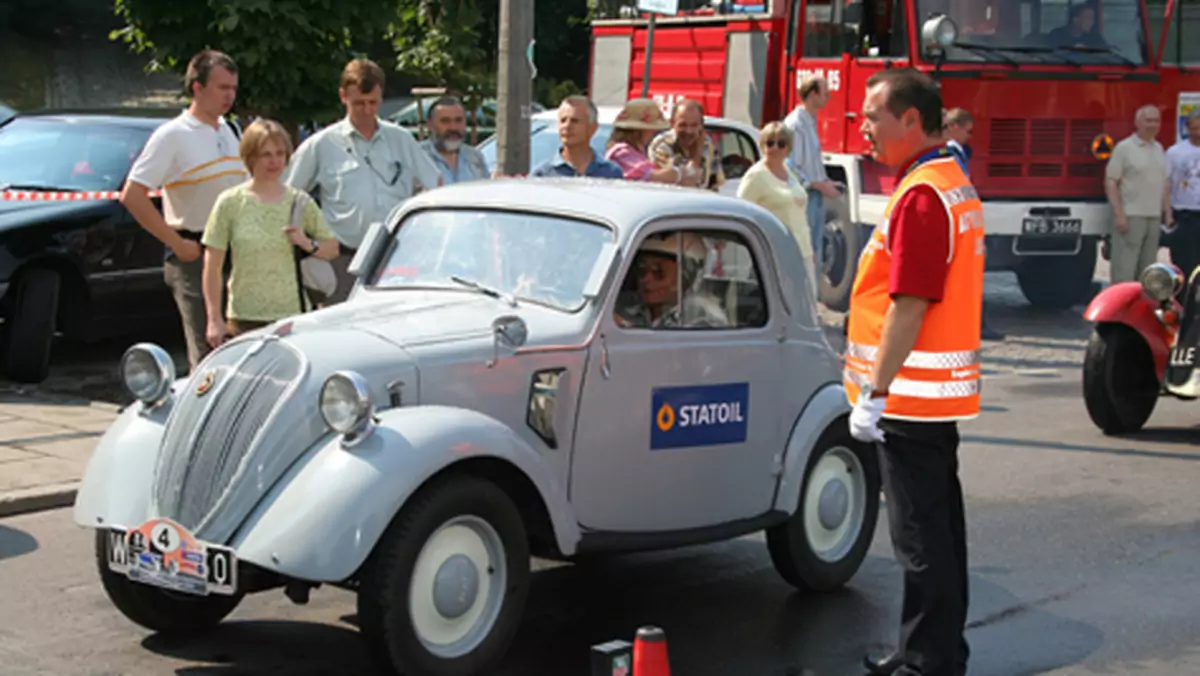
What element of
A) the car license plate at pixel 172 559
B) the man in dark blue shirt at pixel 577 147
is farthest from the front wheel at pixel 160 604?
the man in dark blue shirt at pixel 577 147

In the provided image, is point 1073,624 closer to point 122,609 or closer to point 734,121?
point 122,609

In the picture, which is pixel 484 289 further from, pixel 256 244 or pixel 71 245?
pixel 71 245

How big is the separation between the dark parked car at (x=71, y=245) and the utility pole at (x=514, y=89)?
252 cm

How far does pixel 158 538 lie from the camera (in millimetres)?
5504

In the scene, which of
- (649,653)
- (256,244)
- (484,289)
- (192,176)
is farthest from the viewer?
(192,176)

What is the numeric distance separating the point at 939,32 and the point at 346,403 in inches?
398

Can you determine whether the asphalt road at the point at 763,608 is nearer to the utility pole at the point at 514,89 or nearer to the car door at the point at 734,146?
the utility pole at the point at 514,89

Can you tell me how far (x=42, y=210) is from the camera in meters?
10.9

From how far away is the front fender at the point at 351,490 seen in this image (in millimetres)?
5250

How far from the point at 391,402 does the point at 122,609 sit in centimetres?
122

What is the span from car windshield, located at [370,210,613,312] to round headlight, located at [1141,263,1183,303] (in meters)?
5.47

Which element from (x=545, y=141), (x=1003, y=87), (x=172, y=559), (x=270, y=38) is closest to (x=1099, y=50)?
(x=1003, y=87)

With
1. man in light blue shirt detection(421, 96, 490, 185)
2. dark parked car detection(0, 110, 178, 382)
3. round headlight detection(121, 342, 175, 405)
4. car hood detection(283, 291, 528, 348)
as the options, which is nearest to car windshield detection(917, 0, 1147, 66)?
man in light blue shirt detection(421, 96, 490, 185)

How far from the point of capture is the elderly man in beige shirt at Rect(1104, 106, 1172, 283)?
14.8 m
